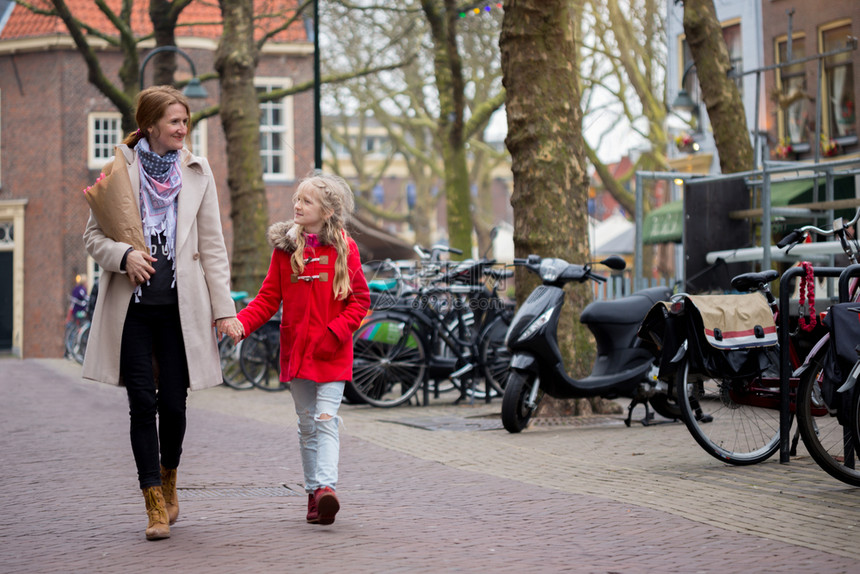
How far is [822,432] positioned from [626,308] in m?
3.05

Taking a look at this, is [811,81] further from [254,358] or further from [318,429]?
[318,429]

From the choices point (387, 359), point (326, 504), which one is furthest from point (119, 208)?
point (387, 359)

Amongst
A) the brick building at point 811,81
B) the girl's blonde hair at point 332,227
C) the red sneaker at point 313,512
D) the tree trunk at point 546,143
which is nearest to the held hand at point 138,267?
the girl's blonde hair at point 332,227

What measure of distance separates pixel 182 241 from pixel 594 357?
544 centimetres

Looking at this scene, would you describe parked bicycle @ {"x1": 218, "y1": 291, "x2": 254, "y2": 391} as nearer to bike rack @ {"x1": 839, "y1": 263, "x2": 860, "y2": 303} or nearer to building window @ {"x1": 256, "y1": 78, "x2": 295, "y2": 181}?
bike rack @ {"x1": 839, "y1": 263, "x2": 860, "y2": 303}

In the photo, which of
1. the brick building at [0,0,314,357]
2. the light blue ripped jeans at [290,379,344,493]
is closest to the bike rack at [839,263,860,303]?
the light blue ripped jeans at [290,379,344,493]

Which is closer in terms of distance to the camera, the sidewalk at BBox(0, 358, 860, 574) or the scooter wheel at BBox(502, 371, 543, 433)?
the sidewalk at BBox(0, 358, 860, 574)

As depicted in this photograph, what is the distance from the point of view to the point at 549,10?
9.94m

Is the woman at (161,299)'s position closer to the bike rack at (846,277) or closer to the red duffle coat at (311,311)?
the red duffle coat at (311,311)

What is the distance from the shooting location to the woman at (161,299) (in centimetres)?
505

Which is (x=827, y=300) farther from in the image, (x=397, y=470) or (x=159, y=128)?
(x=159, y=128)

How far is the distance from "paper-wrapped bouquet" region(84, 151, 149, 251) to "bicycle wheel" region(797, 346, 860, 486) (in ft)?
11.4

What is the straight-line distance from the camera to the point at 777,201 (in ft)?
47.4

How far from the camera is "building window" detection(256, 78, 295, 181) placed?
33344 millimetres
